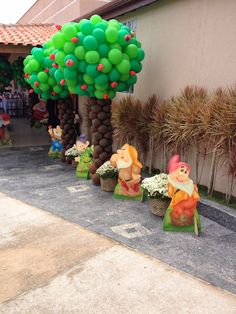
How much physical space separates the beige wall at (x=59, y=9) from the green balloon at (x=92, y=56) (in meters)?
13.2

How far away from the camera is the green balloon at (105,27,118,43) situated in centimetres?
582

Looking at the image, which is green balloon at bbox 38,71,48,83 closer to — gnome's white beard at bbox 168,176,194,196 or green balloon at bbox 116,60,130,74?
green balloon at bbox 116,60,130,74

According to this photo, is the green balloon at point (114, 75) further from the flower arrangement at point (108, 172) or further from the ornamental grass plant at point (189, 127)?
the flower arrangement at point (108, 172)

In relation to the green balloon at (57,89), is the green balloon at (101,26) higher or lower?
higher

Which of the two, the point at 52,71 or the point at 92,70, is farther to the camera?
the point at 52,71

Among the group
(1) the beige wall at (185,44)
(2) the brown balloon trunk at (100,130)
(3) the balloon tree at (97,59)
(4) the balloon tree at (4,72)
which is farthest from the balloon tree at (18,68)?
(2) the brown balloon trunk at (100,130)

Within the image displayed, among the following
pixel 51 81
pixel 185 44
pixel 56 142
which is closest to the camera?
pixel 185 44

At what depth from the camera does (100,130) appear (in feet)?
22.5

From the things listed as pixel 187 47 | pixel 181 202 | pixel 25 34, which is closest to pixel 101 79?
pixel 187 47

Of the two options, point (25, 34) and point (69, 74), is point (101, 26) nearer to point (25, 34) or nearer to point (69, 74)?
point (69, 74)

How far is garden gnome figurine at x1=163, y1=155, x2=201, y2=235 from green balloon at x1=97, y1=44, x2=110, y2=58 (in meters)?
2.54

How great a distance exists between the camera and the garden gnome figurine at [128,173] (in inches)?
238

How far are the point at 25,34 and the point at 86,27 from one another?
6425 mm

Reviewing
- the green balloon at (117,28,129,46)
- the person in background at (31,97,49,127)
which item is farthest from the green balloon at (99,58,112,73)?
the person in background at (31,97,49,127)
